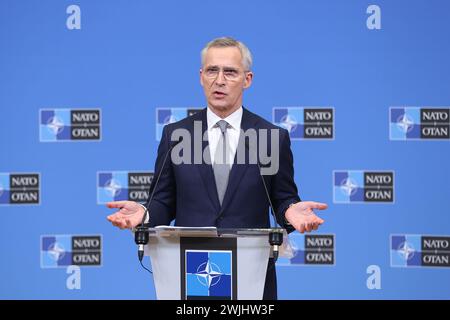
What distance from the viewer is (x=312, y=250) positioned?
4.80 meters

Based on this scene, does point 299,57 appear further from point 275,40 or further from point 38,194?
point 38,194

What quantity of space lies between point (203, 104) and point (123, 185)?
74 centimetres

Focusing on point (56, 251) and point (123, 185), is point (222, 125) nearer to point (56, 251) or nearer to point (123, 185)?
point (123, 185)

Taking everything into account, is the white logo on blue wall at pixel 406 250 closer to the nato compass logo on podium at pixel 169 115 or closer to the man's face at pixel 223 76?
the nato compass logo on podium at pixel 169 115

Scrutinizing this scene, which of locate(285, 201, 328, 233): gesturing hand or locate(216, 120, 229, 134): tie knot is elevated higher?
locate(216, 120, 229, 134): tie knot

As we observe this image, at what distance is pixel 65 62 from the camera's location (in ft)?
16.1

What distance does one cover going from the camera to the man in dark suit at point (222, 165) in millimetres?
2643

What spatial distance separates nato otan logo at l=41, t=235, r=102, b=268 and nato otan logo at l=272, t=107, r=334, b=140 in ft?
4.66

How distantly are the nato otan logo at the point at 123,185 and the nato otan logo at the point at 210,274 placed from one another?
2.64m

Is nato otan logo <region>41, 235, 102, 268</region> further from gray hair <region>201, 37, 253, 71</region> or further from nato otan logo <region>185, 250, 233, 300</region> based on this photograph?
nato otan logo <region>185, 250, 233, 300</region>

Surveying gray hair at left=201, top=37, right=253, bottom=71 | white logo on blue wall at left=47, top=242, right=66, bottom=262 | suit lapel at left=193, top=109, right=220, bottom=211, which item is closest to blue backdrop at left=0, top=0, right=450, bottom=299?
white logo on blue wall at left=47, top=242, right=66, bottom=262

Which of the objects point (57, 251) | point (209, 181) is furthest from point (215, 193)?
point (57, 251)

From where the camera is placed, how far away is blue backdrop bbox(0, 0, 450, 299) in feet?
15.6

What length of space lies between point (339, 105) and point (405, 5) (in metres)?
0.76
